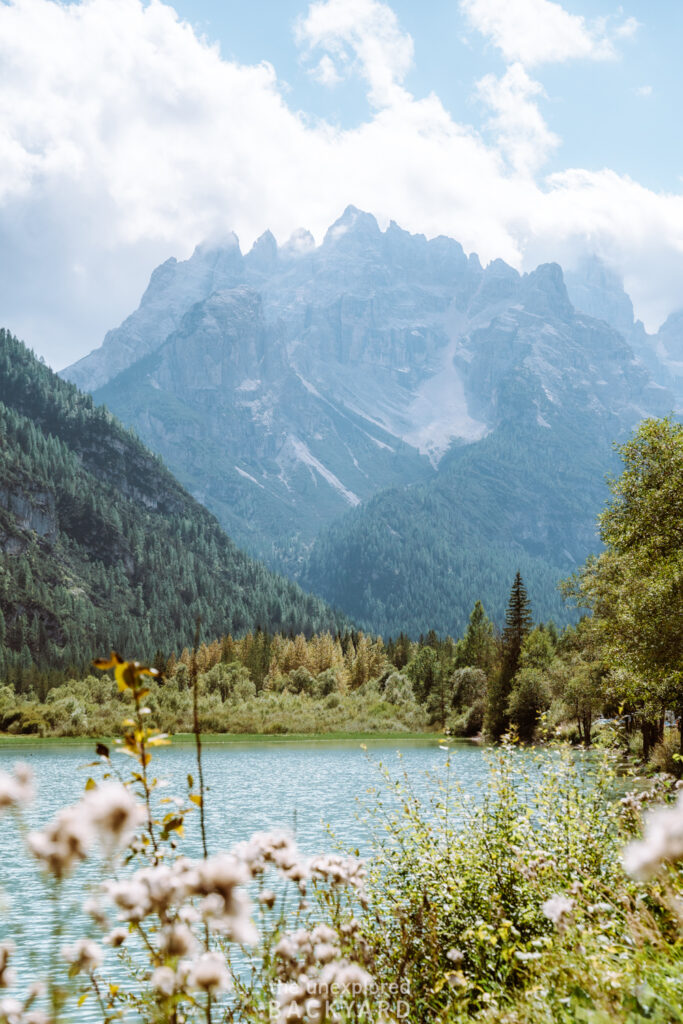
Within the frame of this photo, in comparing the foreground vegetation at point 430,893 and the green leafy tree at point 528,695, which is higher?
the foreground vegetation at point 430,893

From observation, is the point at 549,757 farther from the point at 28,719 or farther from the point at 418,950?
the point at 28,719

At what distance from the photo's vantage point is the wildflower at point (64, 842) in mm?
1921

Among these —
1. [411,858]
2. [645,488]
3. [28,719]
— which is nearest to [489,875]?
[411,858]

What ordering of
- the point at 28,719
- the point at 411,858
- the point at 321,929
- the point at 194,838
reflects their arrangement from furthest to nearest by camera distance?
1. the point at 28,719
2. the point at 194,838
3. the point at 411,858
4. the point at 321,929

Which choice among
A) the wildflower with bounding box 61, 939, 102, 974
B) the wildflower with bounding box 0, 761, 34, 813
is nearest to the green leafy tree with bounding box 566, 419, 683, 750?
the wildflower with bounding box 61, 939, 102, 974

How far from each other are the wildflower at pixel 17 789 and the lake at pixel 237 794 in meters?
0.50

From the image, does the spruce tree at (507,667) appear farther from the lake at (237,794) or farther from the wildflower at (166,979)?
the wildflower at (166,979)

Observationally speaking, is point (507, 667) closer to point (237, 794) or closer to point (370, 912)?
point (237, 794)

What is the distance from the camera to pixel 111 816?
1930 mm

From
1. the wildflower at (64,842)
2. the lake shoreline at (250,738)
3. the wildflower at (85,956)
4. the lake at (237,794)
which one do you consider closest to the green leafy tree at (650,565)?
the lake at (237,794)

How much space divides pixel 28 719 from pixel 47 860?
105m

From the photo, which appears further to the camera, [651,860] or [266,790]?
[266,790]

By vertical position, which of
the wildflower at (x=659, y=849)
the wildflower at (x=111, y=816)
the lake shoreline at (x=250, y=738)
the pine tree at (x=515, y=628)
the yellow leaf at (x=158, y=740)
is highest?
the wildflower at (x=111, y=816)

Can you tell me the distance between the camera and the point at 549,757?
12.8 meters
